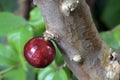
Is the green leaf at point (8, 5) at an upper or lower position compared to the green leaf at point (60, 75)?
lower

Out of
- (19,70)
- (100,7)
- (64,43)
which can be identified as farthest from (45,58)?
(100,7)

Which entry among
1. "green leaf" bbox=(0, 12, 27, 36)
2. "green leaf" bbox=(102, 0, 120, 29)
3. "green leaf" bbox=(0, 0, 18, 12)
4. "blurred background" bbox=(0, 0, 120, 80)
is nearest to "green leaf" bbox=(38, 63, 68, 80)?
"blurred background" bbox=(0, 0, 120, 80)

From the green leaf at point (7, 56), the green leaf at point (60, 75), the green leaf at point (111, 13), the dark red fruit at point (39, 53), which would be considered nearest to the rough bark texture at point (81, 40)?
the dark red fruit at point (39, 53)

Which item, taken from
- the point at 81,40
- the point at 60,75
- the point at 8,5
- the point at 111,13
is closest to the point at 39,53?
the point at 81,40

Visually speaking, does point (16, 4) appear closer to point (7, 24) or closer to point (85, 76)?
point (7, 24)

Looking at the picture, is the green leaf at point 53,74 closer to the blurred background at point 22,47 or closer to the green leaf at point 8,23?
the blurred background at point 22,47
